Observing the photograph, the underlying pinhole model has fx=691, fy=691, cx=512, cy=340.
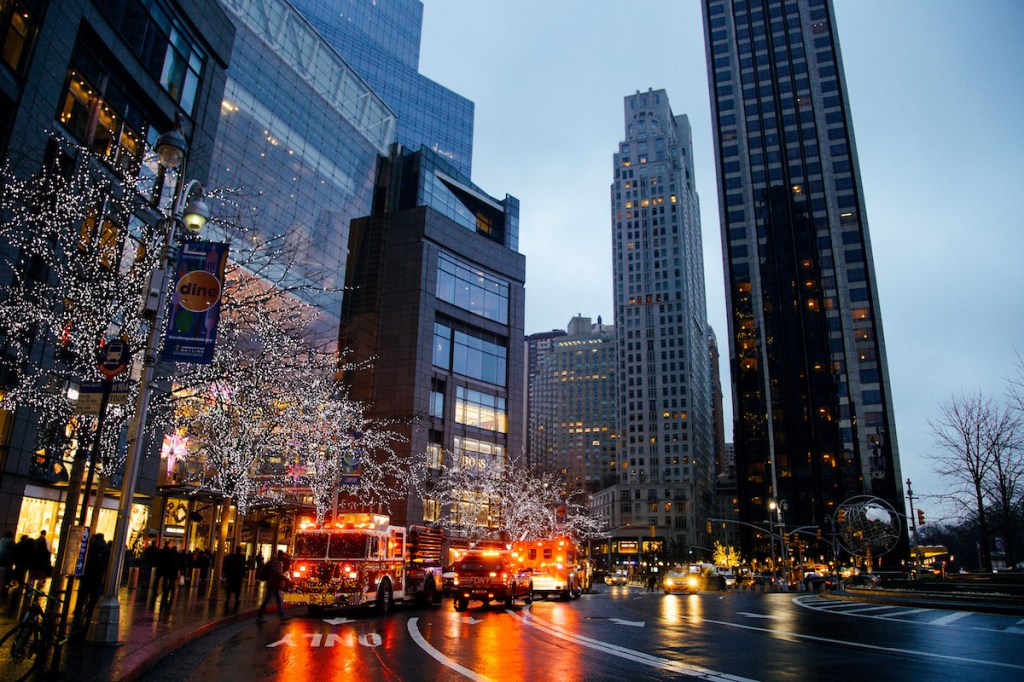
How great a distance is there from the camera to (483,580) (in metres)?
24.4

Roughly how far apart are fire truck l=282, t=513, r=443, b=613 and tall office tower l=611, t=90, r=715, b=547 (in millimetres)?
133597

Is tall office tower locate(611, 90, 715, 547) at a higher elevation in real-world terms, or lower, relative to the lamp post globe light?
higher

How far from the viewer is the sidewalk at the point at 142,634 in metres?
9.61

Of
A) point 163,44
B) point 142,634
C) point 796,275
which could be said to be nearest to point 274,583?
point 142,634

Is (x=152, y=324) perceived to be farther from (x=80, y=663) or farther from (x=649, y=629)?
(x=649, y=629)

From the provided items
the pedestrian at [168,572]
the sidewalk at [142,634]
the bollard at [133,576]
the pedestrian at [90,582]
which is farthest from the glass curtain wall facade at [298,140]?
the pedestrian at [90,582]

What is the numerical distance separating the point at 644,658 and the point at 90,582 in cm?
1186

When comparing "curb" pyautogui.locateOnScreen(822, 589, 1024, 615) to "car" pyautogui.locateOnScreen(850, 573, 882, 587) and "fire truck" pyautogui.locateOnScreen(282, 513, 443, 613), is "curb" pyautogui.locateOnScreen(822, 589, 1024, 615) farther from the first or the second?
"fire truck" pyautogui.locateOnScreen(282, 513, 443, 613)

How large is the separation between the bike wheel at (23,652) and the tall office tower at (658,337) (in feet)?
488

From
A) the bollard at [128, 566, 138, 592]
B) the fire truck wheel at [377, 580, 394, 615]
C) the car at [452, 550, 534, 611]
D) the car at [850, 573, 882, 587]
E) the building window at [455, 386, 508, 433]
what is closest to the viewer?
the fire truck wheel at [377, 580, 394, 615]

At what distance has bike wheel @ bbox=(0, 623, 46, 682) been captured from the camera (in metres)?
8.98

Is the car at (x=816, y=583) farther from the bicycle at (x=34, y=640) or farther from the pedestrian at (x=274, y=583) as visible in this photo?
the bicycle at (x=34, y=640)

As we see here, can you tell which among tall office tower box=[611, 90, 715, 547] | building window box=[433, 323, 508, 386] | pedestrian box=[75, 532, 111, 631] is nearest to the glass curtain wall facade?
building window box=[433, 323, 508, 386]

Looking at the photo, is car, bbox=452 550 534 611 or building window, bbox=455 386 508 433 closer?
car, bbox=452 550 534 611
